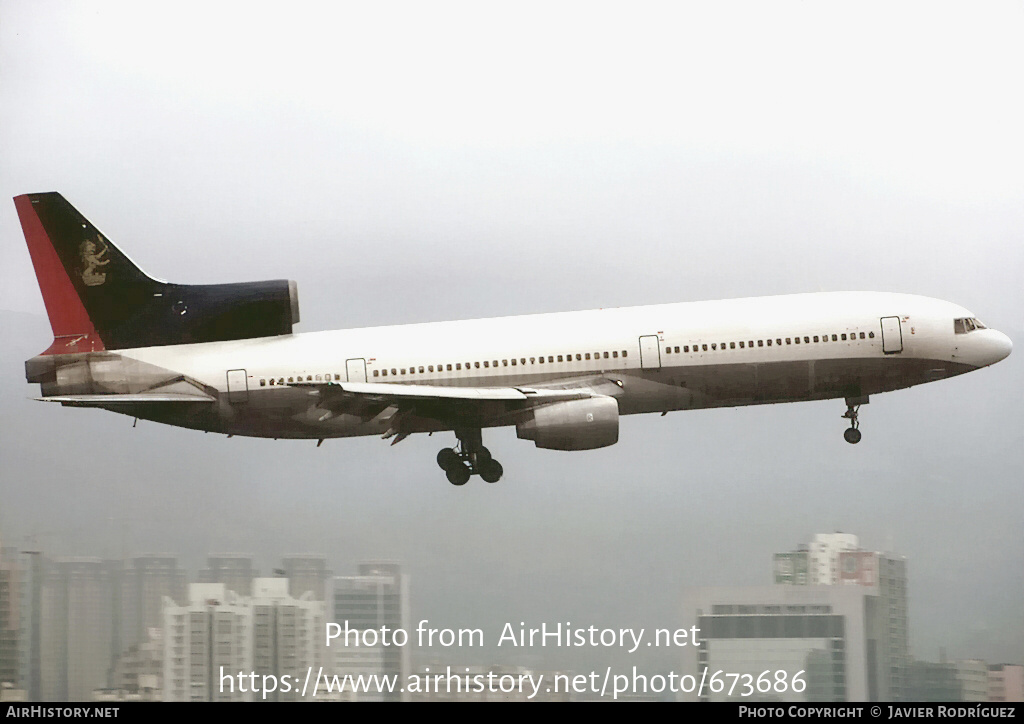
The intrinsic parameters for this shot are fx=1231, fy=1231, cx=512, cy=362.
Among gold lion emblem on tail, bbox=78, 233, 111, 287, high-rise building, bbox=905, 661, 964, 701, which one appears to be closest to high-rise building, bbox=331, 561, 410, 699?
gold lion emblem on tail, bbox=78, 233, 111, 287

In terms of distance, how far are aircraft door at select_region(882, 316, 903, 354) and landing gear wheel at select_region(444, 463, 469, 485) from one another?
10.3 metres

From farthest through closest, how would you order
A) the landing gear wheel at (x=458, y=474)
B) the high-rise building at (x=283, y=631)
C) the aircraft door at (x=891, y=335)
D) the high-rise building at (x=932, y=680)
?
1. the high-rise building at (x=932, y=680)
2. the high-rise building at (x=283, y=631)
3. the landing gear wheel at (x=458, y=474)
4. the aircraft door at (x=891, y=335)

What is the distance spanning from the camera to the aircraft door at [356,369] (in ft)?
91.9

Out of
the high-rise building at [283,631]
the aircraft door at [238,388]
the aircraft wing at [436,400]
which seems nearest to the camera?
the aircraft wing at [436,400]

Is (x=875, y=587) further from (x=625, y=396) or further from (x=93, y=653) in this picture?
(x=93, y=653)

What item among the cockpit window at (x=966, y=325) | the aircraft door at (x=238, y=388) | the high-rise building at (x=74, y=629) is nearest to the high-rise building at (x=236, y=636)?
the high-rise building at (x=74, y=629)

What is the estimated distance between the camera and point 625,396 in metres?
28.1

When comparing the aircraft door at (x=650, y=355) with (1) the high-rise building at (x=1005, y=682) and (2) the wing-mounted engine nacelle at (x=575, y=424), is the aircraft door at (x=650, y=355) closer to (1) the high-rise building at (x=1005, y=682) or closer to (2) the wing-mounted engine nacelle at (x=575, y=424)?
(2) the wing-mounted engine nacelle at (x=575, y=424)

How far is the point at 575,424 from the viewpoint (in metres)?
27.1

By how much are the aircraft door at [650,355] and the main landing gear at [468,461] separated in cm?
423

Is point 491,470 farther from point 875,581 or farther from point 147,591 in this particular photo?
point 875,581

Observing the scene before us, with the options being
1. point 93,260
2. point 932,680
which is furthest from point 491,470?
point 932,680
